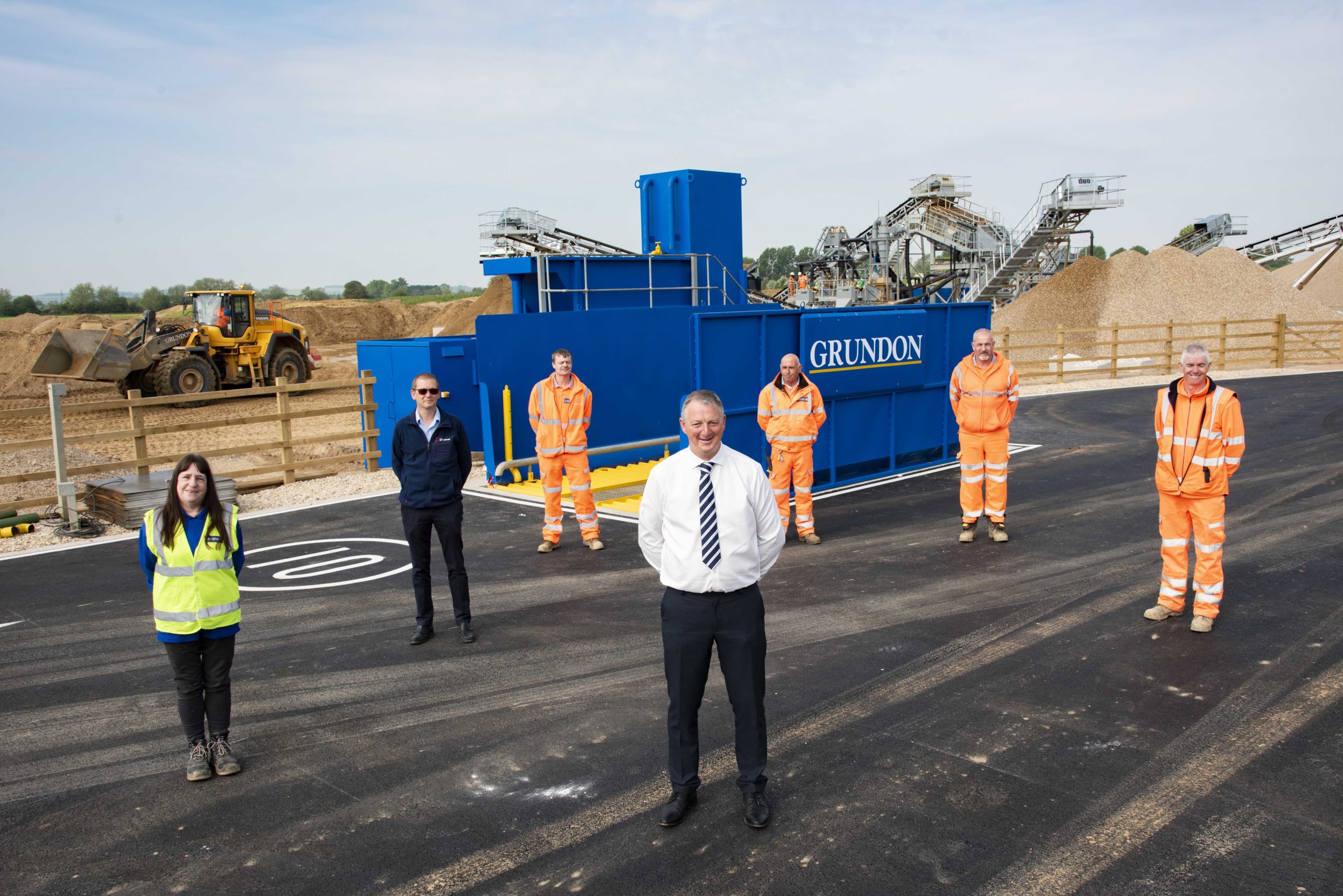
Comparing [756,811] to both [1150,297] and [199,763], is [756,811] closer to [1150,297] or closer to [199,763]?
[199,763]

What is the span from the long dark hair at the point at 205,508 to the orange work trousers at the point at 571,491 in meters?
4.79

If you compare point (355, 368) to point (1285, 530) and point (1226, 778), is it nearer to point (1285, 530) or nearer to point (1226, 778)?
point (1285, 530)

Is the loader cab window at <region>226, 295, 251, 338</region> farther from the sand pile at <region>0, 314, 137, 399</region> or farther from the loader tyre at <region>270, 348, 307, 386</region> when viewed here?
the sand pile at <region>0, 314, 137, 399</region>

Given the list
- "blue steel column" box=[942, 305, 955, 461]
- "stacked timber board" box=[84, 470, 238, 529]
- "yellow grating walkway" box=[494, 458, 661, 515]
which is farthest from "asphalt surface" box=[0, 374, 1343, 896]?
"blue steel column" box=[942, 305, 955, 461]

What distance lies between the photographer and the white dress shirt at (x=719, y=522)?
4.30 meters

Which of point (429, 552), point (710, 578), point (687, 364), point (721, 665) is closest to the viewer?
point (710, 578)

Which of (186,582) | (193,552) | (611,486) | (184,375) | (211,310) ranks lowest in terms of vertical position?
(611,486)

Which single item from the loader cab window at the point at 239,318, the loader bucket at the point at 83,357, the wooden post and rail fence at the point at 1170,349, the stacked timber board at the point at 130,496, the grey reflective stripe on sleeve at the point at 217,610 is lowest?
the stacked timber board at the point at 130,496

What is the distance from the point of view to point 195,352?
25.2m

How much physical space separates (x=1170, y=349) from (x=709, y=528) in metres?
27.4

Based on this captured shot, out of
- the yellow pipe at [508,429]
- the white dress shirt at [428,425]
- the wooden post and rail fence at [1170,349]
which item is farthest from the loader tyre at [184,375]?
the wooden post and rail fence at [1170,349]

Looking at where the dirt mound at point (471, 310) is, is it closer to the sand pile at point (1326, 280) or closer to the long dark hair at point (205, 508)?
the sand pile at point (1326, 280)

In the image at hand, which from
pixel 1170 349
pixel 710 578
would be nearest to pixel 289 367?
→ pixel 1170 349

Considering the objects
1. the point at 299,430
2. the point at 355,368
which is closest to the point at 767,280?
the point at 355,368
